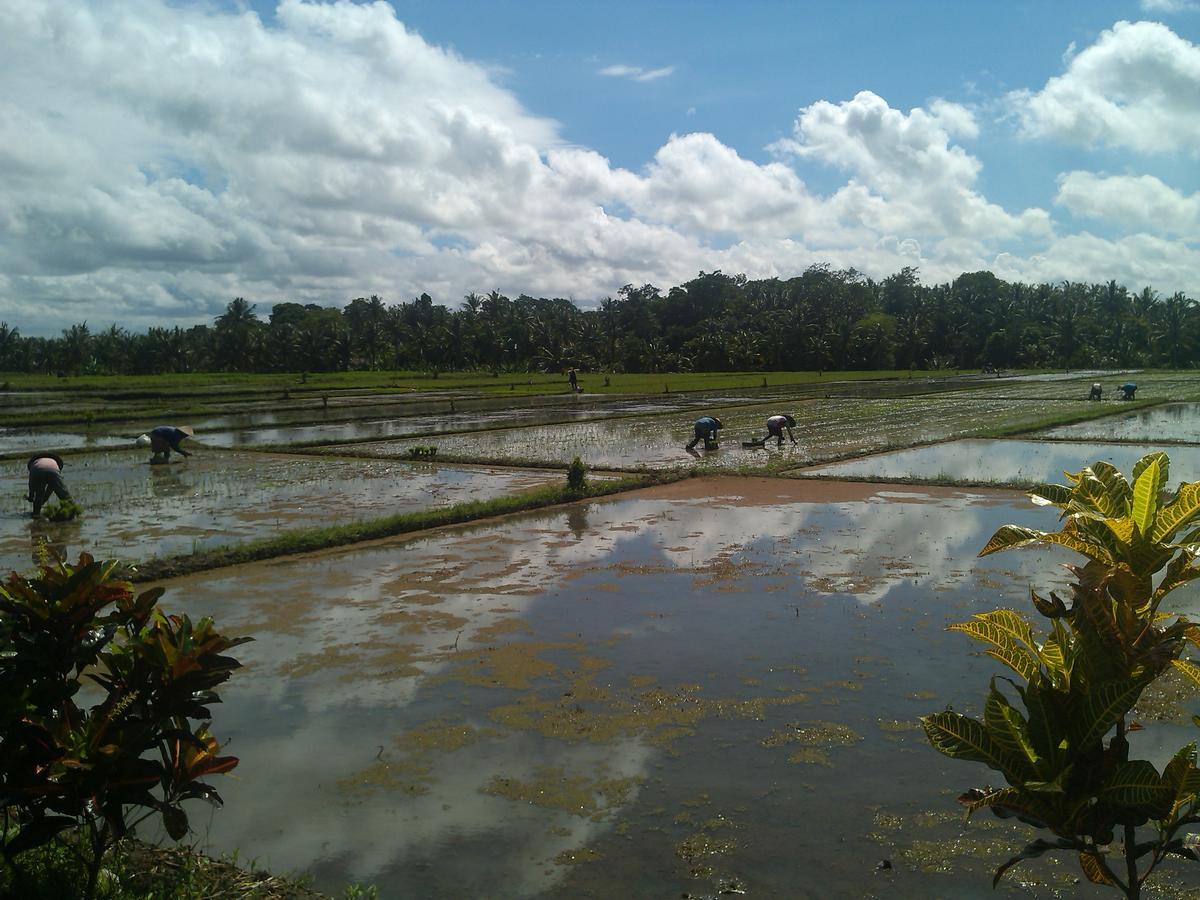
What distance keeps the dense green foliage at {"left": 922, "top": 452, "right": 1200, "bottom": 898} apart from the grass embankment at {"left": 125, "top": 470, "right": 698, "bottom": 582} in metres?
8.01

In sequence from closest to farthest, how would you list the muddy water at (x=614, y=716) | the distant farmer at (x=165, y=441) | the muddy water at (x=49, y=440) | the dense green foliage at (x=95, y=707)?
1. the dense green foliage at (x=95, y=707)
2. the muddy water at (x=614, y=716)
3. the distant farmer at (x=165, y=441)
4. the muddy water at (x=49, y=440)

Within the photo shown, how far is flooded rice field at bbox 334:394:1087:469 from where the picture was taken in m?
18.8

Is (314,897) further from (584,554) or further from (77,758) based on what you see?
(584,554)

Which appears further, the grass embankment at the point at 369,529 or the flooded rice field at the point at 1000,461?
the flooded rice field at the point at 1000,461

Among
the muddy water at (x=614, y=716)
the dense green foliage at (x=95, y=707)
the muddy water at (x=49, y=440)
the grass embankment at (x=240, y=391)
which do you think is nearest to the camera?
the dense green foliage at (x=95, y=707)

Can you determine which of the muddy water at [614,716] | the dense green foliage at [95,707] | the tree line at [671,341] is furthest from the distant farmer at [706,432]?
the tree line at [671,341]

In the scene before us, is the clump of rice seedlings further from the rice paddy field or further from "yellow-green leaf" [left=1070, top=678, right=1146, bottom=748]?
"yellow-green leaf" [left=1070, top=678, right=1146, bottom=748]

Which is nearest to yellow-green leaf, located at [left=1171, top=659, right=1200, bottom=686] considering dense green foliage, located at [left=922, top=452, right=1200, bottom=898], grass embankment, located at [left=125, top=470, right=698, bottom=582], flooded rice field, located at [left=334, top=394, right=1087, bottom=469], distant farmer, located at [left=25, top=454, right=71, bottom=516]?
dense green foliage, located at [left=922, top=452, right=1200, bottom=898]

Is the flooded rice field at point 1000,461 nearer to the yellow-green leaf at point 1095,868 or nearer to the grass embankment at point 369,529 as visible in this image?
the grass embankment at point 369,529

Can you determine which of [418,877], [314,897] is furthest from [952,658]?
[314,897]

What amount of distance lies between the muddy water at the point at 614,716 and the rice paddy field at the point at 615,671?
22 millimetres

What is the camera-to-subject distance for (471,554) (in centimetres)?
1048

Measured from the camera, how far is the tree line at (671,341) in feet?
220

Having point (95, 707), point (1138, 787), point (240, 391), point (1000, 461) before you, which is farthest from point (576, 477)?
point (240, 391)
